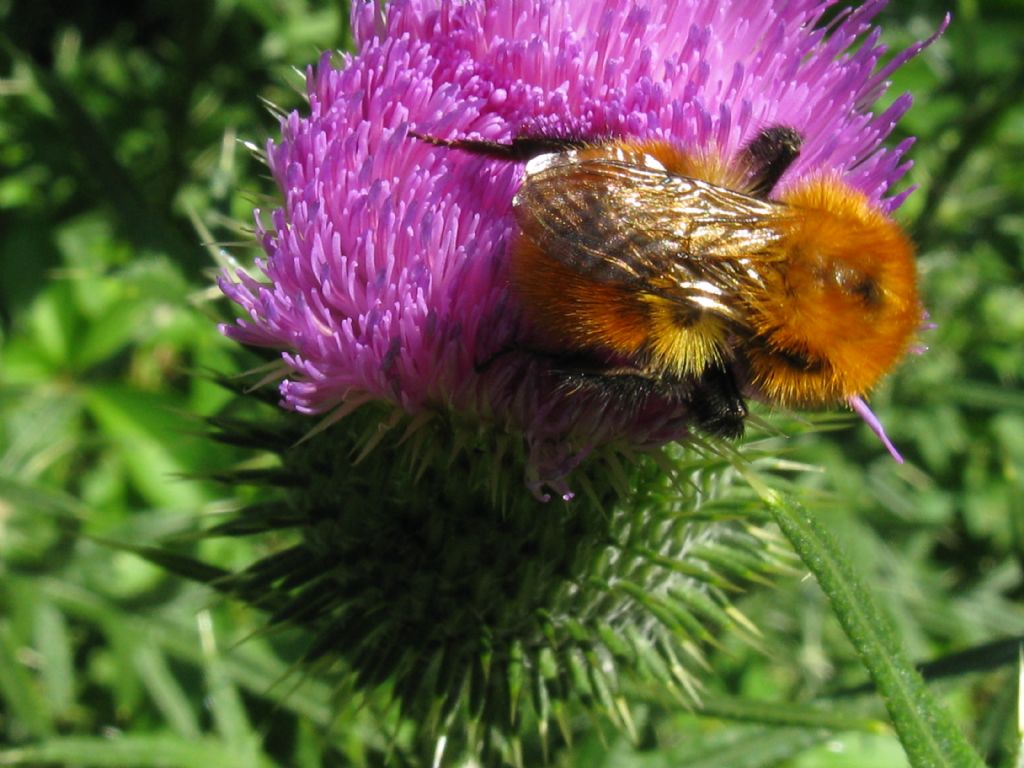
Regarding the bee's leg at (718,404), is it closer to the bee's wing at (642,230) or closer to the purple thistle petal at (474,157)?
the purple thistle petal at (474,157)

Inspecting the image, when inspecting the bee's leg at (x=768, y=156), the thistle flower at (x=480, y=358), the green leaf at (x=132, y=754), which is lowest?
the green leaf at (x=132, y=754)

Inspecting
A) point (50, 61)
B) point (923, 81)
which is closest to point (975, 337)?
point (923, 81)

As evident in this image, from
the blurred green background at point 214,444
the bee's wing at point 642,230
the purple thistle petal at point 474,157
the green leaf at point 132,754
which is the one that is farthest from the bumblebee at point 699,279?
the green leaf at point 132,754

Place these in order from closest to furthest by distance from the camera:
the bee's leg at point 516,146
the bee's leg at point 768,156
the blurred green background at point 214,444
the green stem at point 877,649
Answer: the green stem at point 877,649
the bee's leg at point 516,146
the bee's leg at point 768,156
the blurred green background at point 214,444

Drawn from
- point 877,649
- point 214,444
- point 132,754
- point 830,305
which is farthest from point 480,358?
point 214,444

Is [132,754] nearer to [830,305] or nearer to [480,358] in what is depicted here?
[480,358]

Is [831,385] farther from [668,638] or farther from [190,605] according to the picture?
[190,605]

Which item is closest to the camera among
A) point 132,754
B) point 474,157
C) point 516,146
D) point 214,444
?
point 516,146

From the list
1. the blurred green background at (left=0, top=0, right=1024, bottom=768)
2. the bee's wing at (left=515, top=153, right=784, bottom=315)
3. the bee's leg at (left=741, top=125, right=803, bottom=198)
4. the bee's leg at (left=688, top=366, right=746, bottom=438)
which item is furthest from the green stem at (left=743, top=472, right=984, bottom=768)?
the blurred green background at (left=0, top=0, right=1024, bottom=768)
